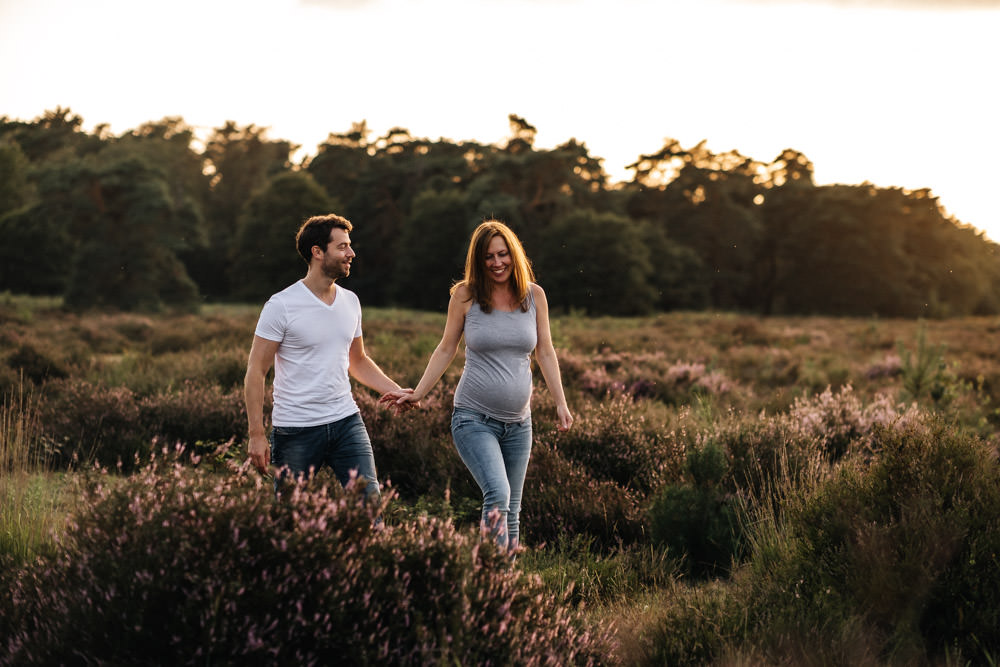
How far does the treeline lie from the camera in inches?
1989

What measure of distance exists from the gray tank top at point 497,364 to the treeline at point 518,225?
45.0 meters

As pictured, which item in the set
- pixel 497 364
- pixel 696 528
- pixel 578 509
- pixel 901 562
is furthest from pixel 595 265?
pixel 901 562

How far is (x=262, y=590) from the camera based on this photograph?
290cm

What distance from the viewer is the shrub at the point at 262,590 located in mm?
2834

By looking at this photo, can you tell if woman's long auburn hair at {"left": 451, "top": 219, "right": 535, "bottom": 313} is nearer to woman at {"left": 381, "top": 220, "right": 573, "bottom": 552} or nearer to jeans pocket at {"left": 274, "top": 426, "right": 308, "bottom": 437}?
woman at {"left": 381, "top": 220, "right": 573, "bottom": 552}

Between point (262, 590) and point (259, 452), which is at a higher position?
point (259, 452)

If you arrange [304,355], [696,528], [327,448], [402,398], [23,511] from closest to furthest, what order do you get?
[304,355] < [327,448] < [402,398] < [23,511] < [696,528]

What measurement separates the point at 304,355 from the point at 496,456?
114cm

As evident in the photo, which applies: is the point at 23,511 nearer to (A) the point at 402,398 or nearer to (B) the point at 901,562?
(A) the point at 402,398

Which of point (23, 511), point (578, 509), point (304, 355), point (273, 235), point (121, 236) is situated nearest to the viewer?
point (304, 355)

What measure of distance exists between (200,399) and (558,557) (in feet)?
16.9

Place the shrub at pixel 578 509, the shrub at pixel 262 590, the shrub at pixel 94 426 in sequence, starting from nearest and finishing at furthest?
the shrub at pixel 262 590
the shrub at pixel 578 509
the shrub at pixel 94 426

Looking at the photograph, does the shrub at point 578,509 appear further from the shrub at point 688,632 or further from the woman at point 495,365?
the shrub at point 688,632

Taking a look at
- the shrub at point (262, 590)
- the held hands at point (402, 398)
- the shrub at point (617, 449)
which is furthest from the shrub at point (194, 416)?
the shrub at point (262, 590)
